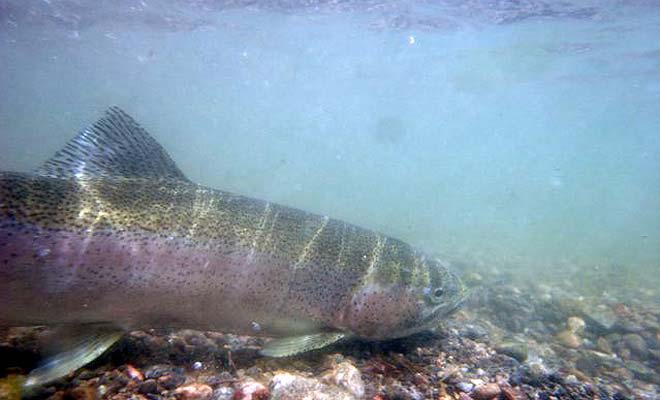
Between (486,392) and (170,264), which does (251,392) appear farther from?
(486,392)

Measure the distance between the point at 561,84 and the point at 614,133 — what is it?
38.0 meters

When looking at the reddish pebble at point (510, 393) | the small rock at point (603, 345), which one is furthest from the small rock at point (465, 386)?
the small rock at point (603, 345)

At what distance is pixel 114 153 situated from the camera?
12.9 ft

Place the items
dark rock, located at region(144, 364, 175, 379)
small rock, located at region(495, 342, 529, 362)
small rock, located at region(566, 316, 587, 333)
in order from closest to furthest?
1. dark rock, located at region(144, 364, 175, 379)
2. small rock, located at region(495, 342, 529, 362)
3. small rock, located at region(566, 316, 587, 333)

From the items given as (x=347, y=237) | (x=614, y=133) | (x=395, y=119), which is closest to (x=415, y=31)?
(x=347, y=237)

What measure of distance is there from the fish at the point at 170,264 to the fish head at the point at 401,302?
11mm

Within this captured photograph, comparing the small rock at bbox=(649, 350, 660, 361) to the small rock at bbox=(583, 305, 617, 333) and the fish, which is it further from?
the fish

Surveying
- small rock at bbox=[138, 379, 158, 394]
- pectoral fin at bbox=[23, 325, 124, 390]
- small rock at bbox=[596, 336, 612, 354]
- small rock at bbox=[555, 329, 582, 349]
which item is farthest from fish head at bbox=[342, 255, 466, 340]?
small rock at bbox=[596, 336, 612, 354]

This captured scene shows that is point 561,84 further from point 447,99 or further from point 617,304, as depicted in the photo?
point 617,304

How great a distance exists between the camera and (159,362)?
11.8 ft

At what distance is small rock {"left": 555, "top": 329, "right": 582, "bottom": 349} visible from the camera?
7000mm

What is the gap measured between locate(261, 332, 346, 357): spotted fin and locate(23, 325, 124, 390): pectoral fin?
124 centimetres

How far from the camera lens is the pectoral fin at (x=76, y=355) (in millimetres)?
2973

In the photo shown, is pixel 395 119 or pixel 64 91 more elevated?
pixel 395 119
